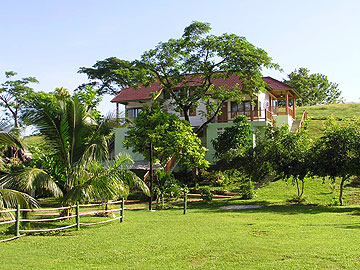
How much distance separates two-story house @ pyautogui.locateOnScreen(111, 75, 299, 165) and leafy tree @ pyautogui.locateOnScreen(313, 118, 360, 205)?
1012cm

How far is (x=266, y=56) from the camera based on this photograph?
26.4 meters

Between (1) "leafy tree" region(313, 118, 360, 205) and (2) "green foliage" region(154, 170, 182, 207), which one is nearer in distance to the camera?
(1) "leafy tree" region(313, 118, 360, 205)

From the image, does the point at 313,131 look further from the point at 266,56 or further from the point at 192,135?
the point at 192,135

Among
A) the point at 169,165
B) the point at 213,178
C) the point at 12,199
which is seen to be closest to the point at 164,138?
the point at 213,178

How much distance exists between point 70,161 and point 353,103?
53625 millimetres

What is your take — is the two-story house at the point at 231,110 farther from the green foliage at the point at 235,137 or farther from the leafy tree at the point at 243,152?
the leafy tree at the point at 243,152

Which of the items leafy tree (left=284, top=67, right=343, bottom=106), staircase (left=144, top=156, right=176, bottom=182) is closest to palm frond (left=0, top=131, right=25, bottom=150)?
staircase (left=144, top=156, right=176, bottom=182)

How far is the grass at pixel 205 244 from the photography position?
27.2ft

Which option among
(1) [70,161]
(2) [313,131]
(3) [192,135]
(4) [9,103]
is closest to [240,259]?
(1) [70,161]

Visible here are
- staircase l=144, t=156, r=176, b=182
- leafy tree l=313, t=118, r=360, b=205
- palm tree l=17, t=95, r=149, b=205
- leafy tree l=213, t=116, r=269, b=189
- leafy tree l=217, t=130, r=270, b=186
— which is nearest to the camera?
palm tree l=17, t=95, r=149, b=205

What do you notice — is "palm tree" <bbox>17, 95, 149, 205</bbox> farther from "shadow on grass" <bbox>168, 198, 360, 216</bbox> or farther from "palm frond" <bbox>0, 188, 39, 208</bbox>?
"shadow on grass" <bbox>168, 198, 360, 216</bbox>

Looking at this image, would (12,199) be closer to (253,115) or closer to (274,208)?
(274,208)

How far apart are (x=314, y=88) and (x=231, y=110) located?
4422 centimetres

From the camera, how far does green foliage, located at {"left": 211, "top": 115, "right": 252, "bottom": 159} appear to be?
28.3m
